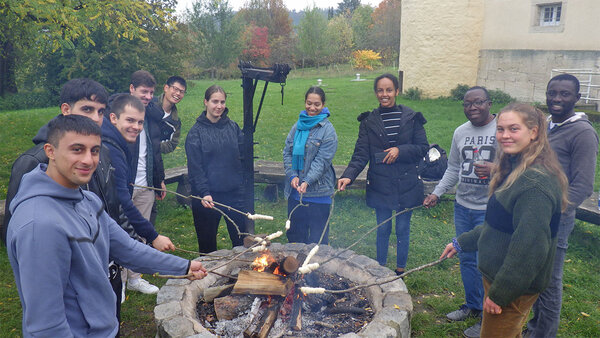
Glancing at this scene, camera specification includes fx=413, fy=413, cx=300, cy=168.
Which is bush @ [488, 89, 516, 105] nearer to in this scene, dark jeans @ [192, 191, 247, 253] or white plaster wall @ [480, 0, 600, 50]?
white plaster wall @ [480, 0, 600, 50]

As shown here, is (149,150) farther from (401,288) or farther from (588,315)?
(588,315)

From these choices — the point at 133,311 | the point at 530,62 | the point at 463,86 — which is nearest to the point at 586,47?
the point at 530,62

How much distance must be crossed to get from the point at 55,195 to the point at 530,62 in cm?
1617

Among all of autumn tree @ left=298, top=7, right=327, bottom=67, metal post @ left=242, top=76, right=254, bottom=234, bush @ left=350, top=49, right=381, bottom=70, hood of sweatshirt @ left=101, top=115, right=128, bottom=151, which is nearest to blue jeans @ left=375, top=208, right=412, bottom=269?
metal post @ left=242, top=76, right=254, bottom=234

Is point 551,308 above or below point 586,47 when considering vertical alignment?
below

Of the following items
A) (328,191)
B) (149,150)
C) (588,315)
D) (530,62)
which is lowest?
(588,315)

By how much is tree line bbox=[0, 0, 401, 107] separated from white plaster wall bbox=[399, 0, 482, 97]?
8446 mm

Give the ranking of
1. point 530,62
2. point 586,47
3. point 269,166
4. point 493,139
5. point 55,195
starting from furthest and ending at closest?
point 530,62
point 586,47
point 269,166
point 493,139
point 55,195

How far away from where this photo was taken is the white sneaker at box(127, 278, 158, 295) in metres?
4.63

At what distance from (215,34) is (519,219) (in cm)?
3706

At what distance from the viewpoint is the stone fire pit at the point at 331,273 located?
2979 mm

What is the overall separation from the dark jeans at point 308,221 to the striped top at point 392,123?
103 centimetres

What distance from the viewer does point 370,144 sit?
4.60 metres

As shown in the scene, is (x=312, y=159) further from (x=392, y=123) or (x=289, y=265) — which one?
(x=289, y=265)
